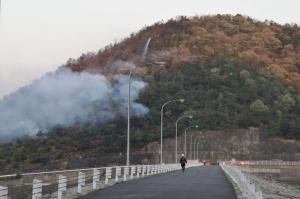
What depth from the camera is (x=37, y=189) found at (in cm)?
1842

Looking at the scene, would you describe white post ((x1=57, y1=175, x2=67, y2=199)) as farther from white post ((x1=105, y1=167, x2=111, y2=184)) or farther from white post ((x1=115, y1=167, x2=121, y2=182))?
white post ((x1=115, y1=167, x2=121, y2=182))

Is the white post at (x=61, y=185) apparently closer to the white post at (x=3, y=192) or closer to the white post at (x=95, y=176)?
the white post at (x=3, y=192)

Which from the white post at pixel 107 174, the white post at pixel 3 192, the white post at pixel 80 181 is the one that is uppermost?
the white post at pixel 107 174

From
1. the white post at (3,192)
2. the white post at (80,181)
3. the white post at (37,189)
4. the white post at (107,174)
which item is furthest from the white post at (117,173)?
the white post at (3,192)

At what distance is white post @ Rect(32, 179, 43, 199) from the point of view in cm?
1813

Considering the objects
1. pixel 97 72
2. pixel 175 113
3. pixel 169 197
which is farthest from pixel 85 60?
pixel 169 197

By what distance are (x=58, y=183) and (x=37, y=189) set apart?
125 inches

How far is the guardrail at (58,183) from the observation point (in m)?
16.9

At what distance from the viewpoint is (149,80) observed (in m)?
193

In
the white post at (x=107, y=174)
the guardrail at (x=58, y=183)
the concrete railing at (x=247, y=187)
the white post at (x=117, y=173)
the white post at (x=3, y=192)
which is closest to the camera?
the white post at (x=3, y=192)

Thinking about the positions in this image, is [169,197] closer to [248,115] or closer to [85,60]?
[85,60]

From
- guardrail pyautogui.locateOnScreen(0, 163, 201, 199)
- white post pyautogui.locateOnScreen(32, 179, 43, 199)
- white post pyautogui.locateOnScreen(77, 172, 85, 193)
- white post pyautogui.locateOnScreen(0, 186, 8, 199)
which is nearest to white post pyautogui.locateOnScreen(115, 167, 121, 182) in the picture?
guardrail pyautogui.locateOnScreen(0, 163, 201, 199)

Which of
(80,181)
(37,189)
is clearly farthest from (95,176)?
(37,189)

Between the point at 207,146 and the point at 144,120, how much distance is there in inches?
807
